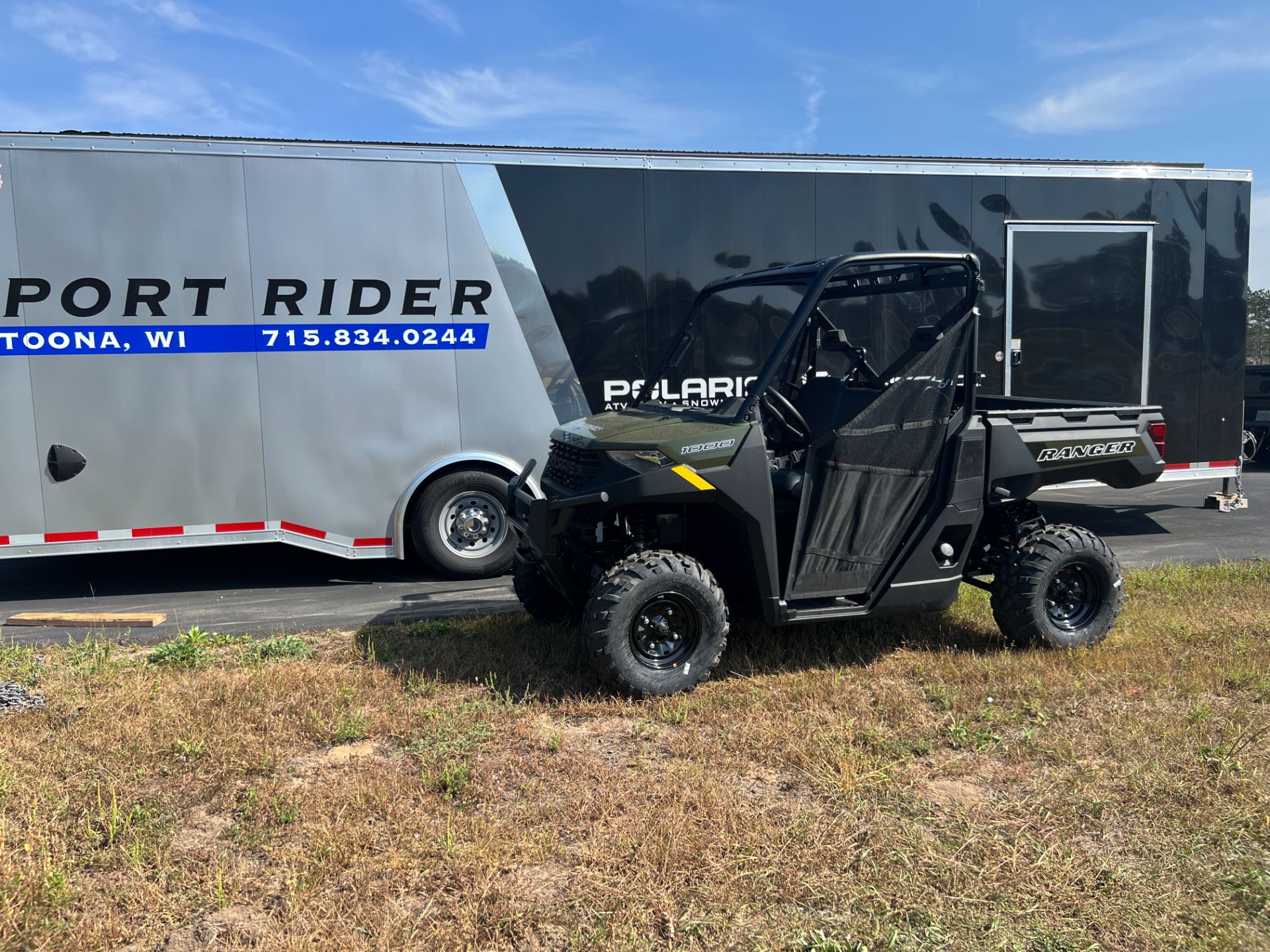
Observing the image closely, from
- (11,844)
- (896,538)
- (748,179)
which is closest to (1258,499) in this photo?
(748,179)

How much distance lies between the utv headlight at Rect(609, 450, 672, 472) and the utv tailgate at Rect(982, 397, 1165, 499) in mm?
1951

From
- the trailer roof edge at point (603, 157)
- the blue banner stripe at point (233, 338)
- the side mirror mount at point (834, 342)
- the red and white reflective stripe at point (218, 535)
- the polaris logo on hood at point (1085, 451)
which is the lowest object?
the red and white reflective stripe at point (218, 535)

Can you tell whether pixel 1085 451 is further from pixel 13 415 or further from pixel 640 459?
pixel 13 415

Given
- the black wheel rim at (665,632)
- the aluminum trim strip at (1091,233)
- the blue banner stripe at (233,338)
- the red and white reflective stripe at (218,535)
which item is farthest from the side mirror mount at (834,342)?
the red and white reflective stripe at (218,535)

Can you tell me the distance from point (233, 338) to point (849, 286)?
15.4ft

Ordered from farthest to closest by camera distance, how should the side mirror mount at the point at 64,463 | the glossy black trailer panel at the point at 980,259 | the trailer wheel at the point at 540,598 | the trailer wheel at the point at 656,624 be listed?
the glossy black trailer panel at the point at 980,259 < the side mirror mount at the point at 64,463 < the trailer wheel at the point at 540,598 < the trailer wheel at the point at 656,624

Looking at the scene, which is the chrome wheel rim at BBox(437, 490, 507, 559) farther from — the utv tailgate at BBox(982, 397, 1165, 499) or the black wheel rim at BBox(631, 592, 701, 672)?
the utv tailgate at BBox(982, 397, 1165, 499)

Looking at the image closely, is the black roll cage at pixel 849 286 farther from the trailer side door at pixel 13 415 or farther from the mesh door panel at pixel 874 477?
the trailer side door at pixel 13 415

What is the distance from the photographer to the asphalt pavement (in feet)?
22.3

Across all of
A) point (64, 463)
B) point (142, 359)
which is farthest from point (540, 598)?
point (64, 463)

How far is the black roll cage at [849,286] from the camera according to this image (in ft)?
15.9

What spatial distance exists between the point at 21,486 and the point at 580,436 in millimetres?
4711

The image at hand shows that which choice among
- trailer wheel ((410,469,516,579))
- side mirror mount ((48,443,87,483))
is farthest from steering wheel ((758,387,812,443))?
side mirror mount ((48,443,87,483))

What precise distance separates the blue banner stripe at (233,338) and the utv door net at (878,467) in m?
3.76
